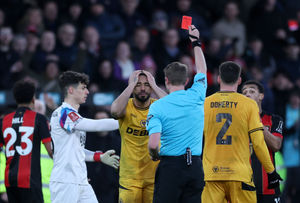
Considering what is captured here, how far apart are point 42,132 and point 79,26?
5.88 m

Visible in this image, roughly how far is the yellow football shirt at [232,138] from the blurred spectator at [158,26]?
272 inches

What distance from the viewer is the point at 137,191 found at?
292 inches

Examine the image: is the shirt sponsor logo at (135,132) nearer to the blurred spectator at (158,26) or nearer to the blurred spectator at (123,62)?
the blurred spectator at (123,62)

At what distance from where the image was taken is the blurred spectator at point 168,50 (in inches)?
528

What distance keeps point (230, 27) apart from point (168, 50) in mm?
2304

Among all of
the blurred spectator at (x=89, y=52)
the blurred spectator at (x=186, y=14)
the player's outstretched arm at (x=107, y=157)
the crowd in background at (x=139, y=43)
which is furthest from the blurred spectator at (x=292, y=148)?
the player's outstretched arm at (x=107, y=157)

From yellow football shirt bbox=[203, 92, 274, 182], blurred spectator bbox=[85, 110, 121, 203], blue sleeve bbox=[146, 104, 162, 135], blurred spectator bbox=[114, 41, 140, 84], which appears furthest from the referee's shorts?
blurred spectator bbox=[114, 41, 140, 84]

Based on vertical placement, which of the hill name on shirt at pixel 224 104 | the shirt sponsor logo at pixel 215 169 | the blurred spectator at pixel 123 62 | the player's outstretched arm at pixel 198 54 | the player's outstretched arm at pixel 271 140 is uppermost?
the blurred spectator at pixel 123 62

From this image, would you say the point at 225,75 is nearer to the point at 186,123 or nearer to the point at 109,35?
the point at 186,123

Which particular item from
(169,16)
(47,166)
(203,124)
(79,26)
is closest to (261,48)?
(169,16)

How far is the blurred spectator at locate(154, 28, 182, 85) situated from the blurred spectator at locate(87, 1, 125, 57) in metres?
0.92

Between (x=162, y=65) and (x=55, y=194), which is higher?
(x=162, y=65)

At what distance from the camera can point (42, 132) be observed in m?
8.12

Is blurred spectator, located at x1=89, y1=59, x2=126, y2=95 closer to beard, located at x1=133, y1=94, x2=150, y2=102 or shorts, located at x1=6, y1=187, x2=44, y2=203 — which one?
shorts, located at x1=6, y1=187, x2=44, y2=203
